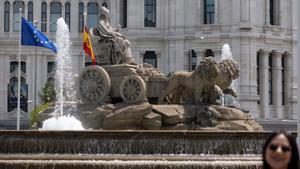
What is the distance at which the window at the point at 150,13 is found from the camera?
85.6 metres

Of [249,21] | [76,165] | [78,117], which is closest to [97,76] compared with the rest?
[78,117]

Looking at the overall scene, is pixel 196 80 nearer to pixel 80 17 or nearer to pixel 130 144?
pixel 130 144

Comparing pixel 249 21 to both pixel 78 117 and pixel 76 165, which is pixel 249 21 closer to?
pixel 78 117

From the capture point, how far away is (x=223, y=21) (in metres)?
80.8

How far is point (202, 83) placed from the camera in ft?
82.4

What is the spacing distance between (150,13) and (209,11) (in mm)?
7438

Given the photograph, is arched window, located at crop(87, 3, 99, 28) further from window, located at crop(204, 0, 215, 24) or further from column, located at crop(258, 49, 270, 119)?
column, located at crop(258, 49, 270, 119)

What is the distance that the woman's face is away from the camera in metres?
4.47

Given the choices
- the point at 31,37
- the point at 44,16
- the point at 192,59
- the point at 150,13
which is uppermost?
the point at 150,13

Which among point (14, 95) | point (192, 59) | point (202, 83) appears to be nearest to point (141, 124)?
point (202, 83)

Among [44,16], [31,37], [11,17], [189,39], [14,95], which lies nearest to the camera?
[31,37]

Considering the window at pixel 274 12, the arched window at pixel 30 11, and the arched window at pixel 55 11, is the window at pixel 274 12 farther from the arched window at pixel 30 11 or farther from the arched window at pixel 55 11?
the arched window at pixel 30 11

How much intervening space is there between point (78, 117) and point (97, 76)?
5.76 feet

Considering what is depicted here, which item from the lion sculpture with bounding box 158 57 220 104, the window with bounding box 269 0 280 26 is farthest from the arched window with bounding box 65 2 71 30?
the lion sculpture with bounding box 158 57 220 104
